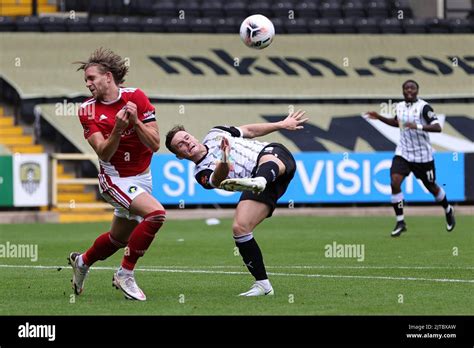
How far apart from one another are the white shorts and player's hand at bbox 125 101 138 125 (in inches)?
30.6

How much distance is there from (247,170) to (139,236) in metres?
1.25

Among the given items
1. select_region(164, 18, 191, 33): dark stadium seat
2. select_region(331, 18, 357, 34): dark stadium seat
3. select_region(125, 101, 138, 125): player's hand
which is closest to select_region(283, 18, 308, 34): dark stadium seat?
select_region(331, 18, 357, 34): dark stadium seat

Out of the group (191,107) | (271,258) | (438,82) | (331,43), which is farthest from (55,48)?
(271,258)

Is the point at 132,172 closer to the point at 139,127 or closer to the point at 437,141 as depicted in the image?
the point at 139,127

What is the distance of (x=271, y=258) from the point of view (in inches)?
595

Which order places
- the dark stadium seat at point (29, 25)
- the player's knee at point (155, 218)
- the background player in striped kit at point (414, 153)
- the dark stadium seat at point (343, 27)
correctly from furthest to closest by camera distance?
the dark stadium seat at point (343, 27)
the dark stadium seat at point (29, 25)
the background player in striped kit at point (414, 153)
the player's knee at point (155, 218)

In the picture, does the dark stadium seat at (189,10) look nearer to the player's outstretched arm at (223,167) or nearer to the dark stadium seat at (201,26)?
the dark stadium seat at (201,26)

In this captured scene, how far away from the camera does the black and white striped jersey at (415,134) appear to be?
62.3ft

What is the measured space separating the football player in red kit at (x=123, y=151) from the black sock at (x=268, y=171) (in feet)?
3.23

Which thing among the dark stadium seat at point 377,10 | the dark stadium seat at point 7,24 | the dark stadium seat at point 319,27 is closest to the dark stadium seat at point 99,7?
the dark stadium seat at point 7,24

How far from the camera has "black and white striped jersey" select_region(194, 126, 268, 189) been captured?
10.8 m

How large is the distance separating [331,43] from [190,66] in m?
3.72
